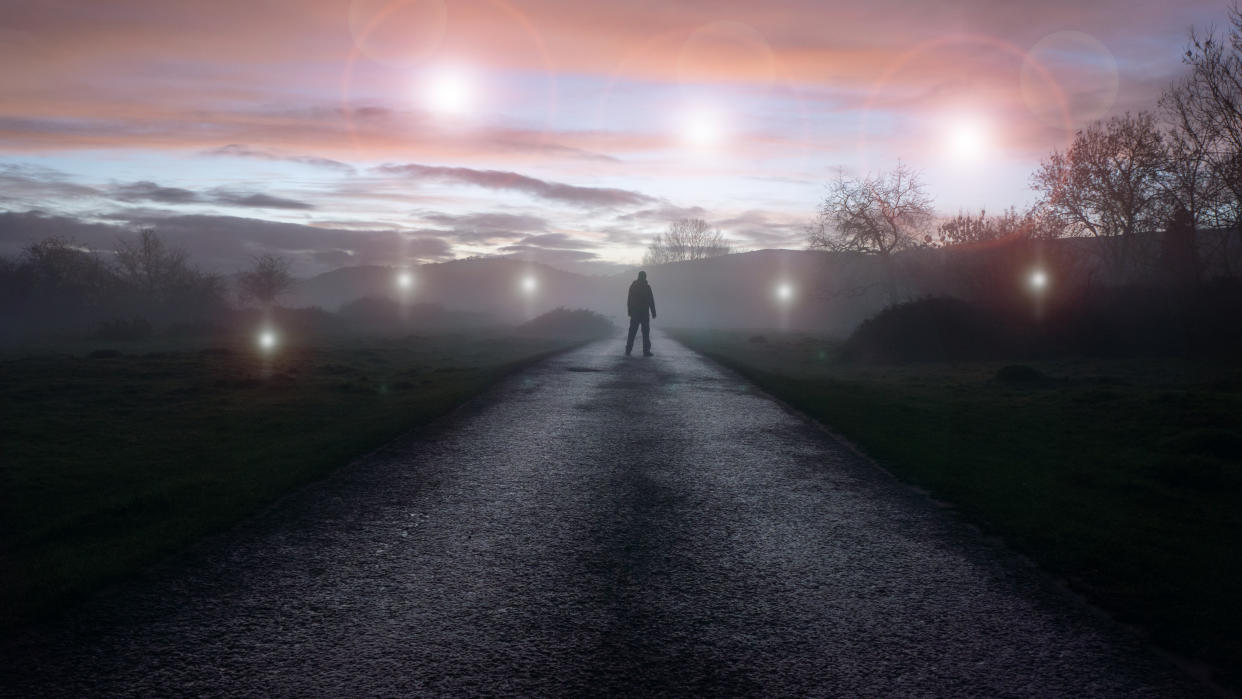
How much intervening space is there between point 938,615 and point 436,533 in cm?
431

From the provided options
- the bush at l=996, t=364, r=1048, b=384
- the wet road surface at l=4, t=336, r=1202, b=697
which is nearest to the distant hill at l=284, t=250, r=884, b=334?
the bush at l=996, t=364, r=1048, b=384

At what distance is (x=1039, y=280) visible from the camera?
3331 centimetres

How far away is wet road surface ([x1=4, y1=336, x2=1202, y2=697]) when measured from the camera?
3.98 metres

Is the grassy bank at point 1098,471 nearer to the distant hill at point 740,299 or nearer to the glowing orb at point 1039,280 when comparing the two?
the glowing orb at point 1039,280

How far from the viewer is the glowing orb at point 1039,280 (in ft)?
108

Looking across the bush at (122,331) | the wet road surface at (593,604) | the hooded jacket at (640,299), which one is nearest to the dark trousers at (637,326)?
the hooded jacket at (640,299)

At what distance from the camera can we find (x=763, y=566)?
580 centimetres

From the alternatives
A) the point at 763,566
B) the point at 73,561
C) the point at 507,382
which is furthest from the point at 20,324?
the point at 763,566

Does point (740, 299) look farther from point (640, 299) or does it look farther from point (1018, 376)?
point (1018, 376)

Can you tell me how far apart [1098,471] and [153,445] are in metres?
14.7

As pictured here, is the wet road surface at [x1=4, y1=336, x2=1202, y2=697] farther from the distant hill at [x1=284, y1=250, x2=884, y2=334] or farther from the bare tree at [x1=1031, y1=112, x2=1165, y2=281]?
the distant hill at [x1=284, y1=250, x2=884, y2=334]

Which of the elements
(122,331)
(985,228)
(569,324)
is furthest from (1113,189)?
(122,331)

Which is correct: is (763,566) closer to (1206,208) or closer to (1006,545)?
(1006,545)

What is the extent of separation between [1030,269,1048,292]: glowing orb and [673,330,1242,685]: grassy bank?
12.8 m
